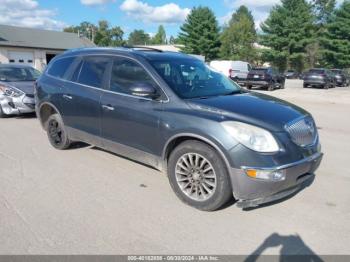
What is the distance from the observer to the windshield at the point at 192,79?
463 centimetres

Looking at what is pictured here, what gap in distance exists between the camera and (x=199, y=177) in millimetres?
4133

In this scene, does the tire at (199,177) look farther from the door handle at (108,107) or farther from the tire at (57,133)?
the tire at (57,133)

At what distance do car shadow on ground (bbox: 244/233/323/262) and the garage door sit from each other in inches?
1631

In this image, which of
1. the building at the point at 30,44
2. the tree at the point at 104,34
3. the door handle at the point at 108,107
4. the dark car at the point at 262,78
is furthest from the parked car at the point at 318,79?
the tree at the point at 104,34

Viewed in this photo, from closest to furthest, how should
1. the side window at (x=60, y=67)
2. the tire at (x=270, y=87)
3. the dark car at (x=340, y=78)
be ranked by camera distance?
the side window at (x=60, y=67)
the tire at (x=270, y=87)
the dark car at (x=340, y=78)

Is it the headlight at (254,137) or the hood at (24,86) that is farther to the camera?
the hood at (24,86)

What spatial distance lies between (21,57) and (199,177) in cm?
4261

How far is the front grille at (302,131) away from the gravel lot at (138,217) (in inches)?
30.8

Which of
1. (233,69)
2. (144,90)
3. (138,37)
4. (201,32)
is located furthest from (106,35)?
(144,90)

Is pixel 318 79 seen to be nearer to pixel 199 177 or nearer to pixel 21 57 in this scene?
pixel 199 177

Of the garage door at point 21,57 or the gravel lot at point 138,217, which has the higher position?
the garage door at point 21,57

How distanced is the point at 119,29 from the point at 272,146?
97.3 meters

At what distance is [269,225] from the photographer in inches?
150

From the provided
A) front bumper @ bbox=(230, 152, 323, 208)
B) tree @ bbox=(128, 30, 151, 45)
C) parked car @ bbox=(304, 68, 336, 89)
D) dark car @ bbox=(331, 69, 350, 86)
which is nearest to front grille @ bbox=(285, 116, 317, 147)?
front bumper @ bbox=(230, 152, 323, 208)
